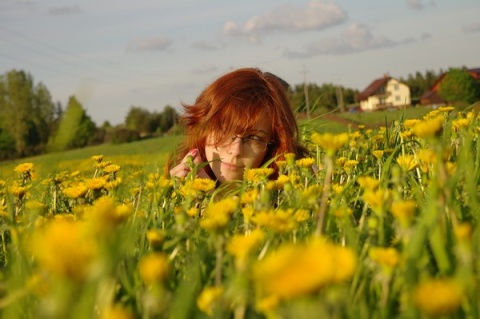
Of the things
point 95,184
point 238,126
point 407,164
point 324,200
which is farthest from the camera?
point 238,126

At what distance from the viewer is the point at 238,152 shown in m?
3.04

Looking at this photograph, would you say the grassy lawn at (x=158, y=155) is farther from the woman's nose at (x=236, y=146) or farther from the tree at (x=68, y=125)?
the woman's nose at (x=236, y=146)

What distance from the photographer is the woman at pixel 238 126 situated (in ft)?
10.2

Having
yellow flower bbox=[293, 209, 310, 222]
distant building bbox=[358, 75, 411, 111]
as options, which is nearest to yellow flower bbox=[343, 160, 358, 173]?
yellow flower bbox=[293, 209, 310, 222]

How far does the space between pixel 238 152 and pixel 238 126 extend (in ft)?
0.53

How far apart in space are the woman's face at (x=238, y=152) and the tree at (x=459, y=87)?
65.9 meters

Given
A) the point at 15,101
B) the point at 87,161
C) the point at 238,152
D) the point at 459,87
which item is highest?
the point at 15,101

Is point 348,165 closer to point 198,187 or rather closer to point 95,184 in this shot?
point 198,187

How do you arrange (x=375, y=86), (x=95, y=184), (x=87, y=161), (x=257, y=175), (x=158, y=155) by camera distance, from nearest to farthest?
(x=95, y=184) < (x=257, y=175) < (x=158, y=155) < (x=87, y=161) < (x=375, y=86)

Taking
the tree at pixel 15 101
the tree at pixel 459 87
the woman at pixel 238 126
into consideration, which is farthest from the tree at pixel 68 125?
the tree at pixel 459 87

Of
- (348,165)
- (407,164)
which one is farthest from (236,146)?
(407,164)

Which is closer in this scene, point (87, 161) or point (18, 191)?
point (18, 191)

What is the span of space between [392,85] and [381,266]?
93693mm

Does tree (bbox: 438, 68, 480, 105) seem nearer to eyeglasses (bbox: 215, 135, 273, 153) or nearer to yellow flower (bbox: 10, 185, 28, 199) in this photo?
eyeglasses (bbox: 215, 135, 273, 153)
